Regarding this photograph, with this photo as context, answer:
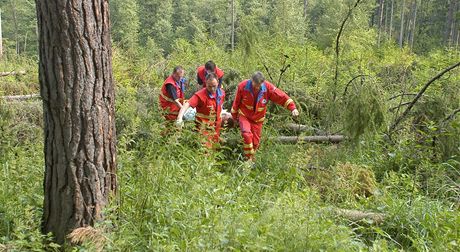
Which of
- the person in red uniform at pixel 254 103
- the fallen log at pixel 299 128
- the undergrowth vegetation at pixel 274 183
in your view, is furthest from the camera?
the fallen log at pixel 299 128

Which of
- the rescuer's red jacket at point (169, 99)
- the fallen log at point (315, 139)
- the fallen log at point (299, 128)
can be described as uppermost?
the rescuer's red jacket at point (169, 99)

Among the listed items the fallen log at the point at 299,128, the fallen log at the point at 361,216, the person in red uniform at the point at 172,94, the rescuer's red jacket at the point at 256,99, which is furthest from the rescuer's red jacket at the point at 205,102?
the fallen log at the point at 361,216

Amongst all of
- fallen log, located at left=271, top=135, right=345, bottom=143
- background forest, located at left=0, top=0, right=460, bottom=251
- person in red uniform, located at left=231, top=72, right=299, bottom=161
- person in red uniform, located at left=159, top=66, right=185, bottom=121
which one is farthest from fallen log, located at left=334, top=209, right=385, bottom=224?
person in red uniform, located at left=159, top=66, right=185, bottom=121

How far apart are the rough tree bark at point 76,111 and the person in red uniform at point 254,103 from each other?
3250mm

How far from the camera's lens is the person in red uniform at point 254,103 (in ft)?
20.2

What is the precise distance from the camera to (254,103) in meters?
6.29

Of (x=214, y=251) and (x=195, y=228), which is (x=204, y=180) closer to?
(x=195, y=228)

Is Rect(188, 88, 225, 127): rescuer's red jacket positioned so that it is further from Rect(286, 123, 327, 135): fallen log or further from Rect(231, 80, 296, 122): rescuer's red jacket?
Rect(286, 123, 327, 135): fallen log

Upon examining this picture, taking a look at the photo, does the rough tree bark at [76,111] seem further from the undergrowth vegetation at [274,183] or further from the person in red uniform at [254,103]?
the person in red uniform at [254,103]

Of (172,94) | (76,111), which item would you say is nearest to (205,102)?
(172,94)

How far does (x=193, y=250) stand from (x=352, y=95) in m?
3.87

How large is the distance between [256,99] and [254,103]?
0.08 m

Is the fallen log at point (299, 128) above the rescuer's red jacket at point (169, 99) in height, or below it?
below

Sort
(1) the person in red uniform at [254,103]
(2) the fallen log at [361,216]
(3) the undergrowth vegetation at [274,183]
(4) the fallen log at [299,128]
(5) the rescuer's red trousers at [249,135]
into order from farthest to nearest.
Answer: (4) the fallen log at [299,128]
(1) the person in red uniform at [254,103]
(5) the rescuer's red trousers at [249,135]
(2) the fallen log at [361,216]
(3) the undergrowth vegetation at [274,183]
